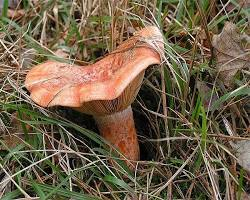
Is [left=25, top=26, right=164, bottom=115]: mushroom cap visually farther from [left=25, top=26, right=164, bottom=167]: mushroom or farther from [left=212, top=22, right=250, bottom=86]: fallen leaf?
[left=212, top=22, right=250, bottom=86]: fallen leaf

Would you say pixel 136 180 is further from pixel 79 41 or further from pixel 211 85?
pixel 79 41

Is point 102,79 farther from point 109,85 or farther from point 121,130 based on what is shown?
Answer: point 121,130

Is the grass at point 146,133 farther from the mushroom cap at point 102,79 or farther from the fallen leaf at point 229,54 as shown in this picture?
the mushroom cap at point 102,79

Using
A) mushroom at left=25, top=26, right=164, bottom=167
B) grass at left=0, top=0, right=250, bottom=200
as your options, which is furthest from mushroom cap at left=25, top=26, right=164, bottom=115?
grass at left=0, top=0, right=250, bottom=200

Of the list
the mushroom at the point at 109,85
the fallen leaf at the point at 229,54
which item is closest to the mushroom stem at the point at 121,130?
the mushroom at the point at 109,85

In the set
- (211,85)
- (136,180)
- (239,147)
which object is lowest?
(136,180)

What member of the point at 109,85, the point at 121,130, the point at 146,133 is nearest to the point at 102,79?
the point at 109,85

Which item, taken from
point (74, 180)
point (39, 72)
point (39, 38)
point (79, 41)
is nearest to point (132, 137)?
point (74, 180)
